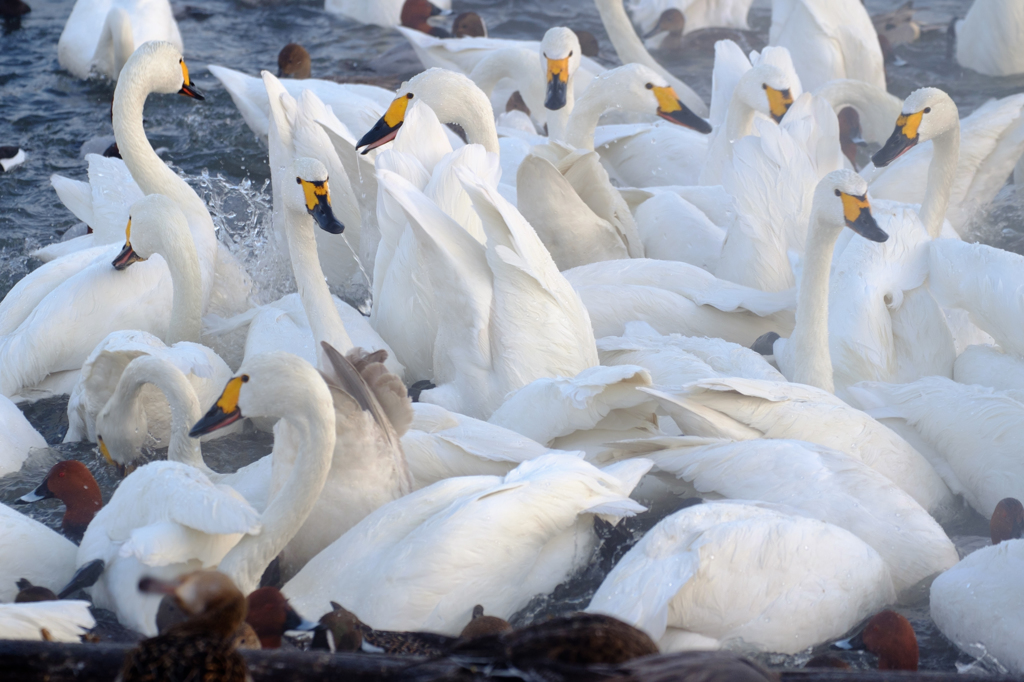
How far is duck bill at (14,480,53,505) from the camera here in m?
4.15

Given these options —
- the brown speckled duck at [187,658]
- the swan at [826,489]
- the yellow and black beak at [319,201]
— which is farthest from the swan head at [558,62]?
the brown speckled duck at [187,658]

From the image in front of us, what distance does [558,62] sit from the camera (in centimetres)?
661

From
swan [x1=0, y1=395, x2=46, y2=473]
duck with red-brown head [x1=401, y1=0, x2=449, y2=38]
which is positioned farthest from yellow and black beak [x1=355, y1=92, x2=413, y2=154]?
duck with red-brown head [x1=401, y1=0, x2=449, y2=38]

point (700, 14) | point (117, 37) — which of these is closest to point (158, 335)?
point (117, 37)

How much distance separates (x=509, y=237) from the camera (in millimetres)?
4266

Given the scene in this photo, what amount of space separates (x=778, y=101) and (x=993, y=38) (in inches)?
157

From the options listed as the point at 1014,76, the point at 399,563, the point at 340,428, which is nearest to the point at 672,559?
the point at 399,563

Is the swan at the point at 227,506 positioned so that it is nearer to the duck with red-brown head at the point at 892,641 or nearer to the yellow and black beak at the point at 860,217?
the duck with red-brown head at the point at 892,641

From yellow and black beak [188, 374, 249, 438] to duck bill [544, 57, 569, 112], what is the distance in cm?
371

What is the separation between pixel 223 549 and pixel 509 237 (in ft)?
Answer: 5.31

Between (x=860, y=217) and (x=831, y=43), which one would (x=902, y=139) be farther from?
(x=831, y=43)

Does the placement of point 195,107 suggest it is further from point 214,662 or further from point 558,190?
point 214,662

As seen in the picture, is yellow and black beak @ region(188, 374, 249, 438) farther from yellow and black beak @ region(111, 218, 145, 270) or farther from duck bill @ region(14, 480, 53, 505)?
yellow and black beak @ region(111, 218, 145, 270)

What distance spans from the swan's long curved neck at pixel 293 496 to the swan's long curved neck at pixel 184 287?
5.42 feet
